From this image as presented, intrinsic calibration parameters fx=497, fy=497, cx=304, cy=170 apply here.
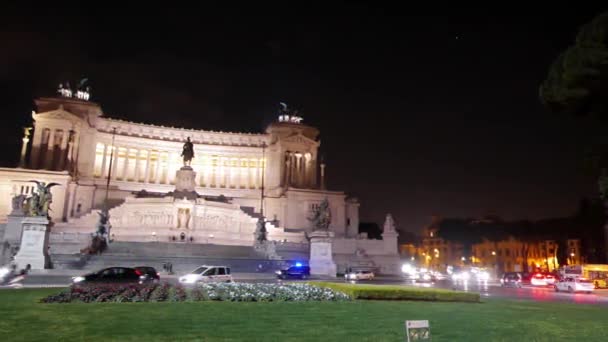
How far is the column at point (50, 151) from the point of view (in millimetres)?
80000

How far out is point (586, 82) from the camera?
16.9 m

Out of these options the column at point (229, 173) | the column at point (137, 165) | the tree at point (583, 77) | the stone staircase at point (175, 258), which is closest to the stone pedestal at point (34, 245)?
the stone staircase at point (175, 258)

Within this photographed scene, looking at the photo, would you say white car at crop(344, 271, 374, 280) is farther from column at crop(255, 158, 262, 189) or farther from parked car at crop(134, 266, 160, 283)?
column at crop(255, 158, 262, 189)

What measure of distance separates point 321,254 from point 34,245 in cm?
2222

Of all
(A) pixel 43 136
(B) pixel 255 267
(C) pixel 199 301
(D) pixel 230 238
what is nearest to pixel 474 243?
(D) pixel 230 238

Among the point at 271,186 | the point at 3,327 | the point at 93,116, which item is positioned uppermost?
the point at 93,116

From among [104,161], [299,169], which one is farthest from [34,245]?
[299,169]

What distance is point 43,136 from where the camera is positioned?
80.4 metres

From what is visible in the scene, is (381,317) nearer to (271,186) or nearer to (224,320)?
(224,320)

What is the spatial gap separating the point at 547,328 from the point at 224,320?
8680mm

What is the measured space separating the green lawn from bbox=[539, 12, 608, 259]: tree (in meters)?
5.84

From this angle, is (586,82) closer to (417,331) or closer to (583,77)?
(583,77)

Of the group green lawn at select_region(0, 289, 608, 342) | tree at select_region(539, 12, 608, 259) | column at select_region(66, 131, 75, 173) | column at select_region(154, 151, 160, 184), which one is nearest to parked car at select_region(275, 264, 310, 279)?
green lawn at select_region(0, 289, 608, 342)

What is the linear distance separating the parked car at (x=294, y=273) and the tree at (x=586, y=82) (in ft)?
76.6
